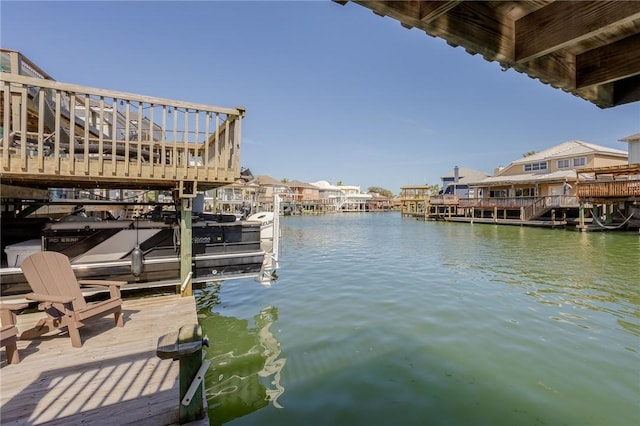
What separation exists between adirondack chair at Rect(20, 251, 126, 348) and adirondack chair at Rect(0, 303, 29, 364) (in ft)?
0.71

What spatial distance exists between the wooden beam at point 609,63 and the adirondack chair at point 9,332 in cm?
548

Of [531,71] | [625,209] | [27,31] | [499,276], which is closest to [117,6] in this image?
[27,31]

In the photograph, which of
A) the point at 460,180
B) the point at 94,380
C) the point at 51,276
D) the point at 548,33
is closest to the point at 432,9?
the point at 548,33

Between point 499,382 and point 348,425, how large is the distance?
212cm

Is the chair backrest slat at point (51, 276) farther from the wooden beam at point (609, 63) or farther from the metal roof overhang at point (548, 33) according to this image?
the wooden beam at point (609, 63)

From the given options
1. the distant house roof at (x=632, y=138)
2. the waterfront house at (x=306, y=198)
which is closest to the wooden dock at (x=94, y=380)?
the distant house roof at (x=632, y=138)

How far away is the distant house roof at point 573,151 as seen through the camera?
29169 mm

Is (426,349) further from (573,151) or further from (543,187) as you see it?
(573,151)

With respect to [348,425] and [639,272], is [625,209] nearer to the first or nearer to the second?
[639,272]

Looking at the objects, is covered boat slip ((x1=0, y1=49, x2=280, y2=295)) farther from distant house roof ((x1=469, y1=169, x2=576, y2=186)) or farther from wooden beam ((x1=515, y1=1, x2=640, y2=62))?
distant house roof ((x1=469, y1=169, x2=576, y2=186))

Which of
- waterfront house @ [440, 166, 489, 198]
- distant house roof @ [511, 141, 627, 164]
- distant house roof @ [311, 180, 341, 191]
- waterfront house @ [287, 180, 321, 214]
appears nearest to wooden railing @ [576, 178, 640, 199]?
distant house roof @ [511, 141, 627, 164]

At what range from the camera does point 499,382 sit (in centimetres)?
391

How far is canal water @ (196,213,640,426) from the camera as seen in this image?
135 inches

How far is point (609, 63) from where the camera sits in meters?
1.96
